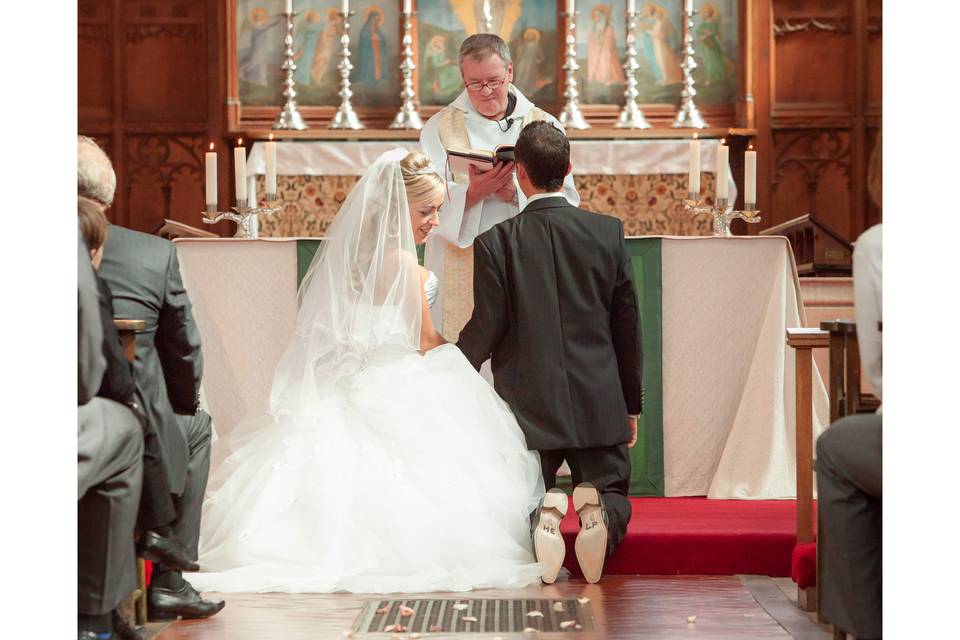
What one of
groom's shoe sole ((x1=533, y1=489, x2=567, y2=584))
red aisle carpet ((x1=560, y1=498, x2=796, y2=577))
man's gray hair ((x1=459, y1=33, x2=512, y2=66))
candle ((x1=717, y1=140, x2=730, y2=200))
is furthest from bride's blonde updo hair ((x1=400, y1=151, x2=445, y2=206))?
candle ((x1=717, y1=140, x2=730, y2=200))

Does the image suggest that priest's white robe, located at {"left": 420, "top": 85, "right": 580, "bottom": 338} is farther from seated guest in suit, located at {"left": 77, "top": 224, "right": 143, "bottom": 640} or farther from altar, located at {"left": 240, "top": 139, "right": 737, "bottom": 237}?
seated guest in suit, located at {"left": 77, "top": 224, "right": 143, "bottom": 640}

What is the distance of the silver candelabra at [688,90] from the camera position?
28.8 feet

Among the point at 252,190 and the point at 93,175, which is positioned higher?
the point at 252,190

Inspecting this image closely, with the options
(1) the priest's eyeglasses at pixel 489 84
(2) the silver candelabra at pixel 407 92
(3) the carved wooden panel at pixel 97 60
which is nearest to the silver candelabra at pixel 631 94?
(2) the silver candelabra at pixel 407 92

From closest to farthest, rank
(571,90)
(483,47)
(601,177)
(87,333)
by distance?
(87,333) < (483,47) < (601,177) < (571,90)

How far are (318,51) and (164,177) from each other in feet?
4.58

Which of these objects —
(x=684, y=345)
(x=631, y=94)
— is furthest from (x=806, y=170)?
(x=684, y=345)

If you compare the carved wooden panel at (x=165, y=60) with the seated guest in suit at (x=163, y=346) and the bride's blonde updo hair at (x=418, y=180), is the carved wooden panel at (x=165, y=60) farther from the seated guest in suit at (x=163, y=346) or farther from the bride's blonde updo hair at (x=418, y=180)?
the seated guest in suit at (x=163, y=346)

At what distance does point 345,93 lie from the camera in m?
8.85

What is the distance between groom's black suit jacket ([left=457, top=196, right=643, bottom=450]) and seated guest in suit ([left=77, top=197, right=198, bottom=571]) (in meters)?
1.57

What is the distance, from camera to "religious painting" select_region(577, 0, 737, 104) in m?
9.33

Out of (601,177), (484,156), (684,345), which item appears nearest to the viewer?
(484,156)

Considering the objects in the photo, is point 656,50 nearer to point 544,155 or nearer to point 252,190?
point 252,190

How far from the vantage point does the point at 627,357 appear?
4.85 m
